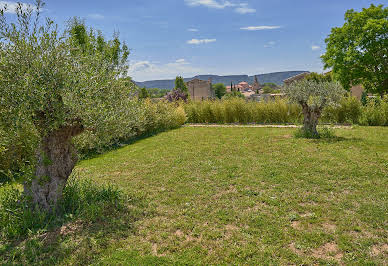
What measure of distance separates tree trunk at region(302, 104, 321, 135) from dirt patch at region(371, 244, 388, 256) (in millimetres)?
6723

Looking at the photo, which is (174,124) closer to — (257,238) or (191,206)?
(191,206)

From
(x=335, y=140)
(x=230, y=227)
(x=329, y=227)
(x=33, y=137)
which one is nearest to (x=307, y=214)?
(x=329, y=227)

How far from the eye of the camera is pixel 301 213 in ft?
12.9

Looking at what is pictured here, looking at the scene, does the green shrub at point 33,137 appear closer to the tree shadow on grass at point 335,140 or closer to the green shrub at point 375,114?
the tree shadow on grass at point 335,140

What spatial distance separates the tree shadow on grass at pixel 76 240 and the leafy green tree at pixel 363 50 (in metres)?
21.2

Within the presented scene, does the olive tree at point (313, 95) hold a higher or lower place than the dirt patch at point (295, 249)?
higher

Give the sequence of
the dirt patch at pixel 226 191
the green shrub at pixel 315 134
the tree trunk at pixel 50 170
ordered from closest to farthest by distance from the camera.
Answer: the tree trunk at pixel 50 170 < the dirt patch at pixel 226 191 < the green shrub at pixel 315 134

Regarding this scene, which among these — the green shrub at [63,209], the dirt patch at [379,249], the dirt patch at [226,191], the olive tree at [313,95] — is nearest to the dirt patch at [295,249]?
the dirt patch at [379,249]

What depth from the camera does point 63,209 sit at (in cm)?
392

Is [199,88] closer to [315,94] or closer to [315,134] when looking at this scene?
[315,134]

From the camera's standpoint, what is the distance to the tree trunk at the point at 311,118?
9.23 metres

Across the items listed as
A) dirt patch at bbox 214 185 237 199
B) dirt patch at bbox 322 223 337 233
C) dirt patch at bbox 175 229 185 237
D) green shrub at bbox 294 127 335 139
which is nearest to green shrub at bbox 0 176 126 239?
dirt patch at bbox 175 229 185 237

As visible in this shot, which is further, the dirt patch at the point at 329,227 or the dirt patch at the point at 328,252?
the dirt patch at the point at 329,227

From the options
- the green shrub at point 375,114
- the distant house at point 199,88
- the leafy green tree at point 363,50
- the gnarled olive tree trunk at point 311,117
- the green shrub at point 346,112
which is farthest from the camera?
the distant house at point 199,88
